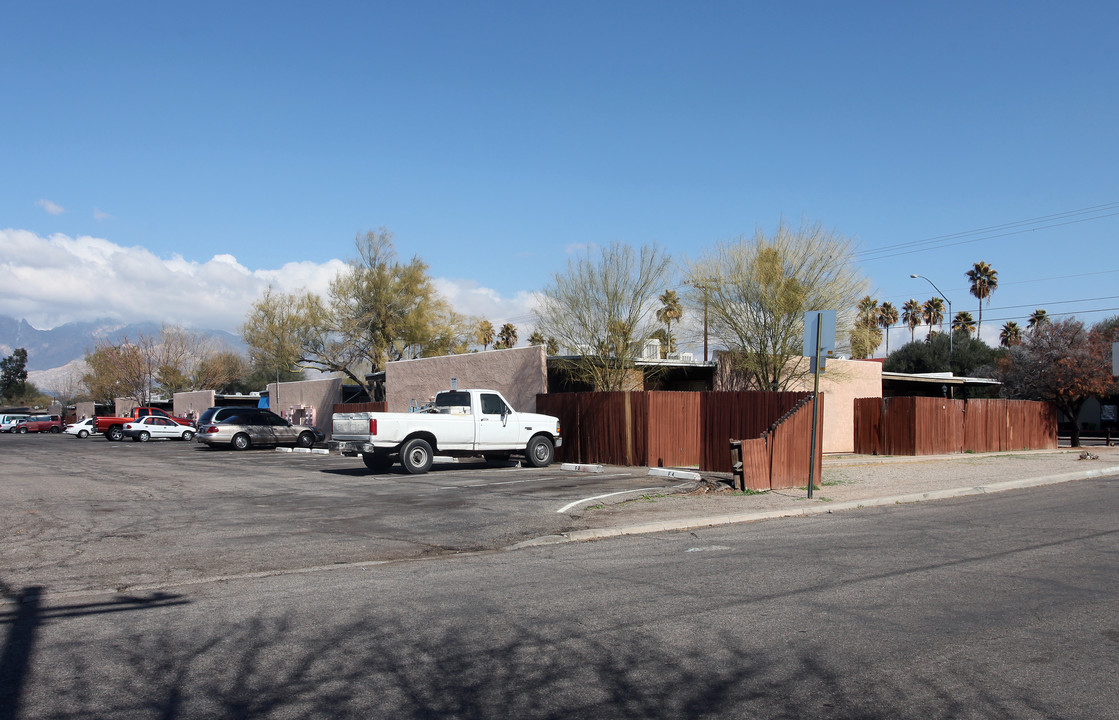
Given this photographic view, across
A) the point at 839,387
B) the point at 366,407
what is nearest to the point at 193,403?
the point at 366,407

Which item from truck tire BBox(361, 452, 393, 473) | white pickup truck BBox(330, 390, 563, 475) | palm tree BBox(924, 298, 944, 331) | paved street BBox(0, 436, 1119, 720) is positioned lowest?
paved street BBox(0, 436, 1119, 720)

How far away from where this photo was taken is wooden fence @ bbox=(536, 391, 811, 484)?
1956 cm

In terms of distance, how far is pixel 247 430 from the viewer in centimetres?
3266

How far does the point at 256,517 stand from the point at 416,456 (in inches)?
295

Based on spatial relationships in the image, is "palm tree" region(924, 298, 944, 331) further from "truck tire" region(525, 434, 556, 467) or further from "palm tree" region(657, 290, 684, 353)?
"truck tire" region(525, 434, 556, 467)

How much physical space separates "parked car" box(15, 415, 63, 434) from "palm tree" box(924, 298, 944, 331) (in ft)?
240

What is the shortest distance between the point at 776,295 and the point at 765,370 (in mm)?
2434

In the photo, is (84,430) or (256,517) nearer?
(256,517)

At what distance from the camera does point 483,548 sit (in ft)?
32.8

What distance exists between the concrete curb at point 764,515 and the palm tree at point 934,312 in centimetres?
5791

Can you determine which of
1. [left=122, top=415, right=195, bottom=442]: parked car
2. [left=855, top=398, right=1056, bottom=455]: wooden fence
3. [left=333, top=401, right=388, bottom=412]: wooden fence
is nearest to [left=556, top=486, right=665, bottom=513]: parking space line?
[left=855, top=398, right=1056, bottom=455]: wooden fence

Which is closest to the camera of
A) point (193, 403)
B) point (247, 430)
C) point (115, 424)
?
point (247, 430)

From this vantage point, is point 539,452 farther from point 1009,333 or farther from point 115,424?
point 1009,333

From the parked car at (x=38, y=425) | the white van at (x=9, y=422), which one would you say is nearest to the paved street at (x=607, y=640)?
the parked car at (x=38, y=425)
